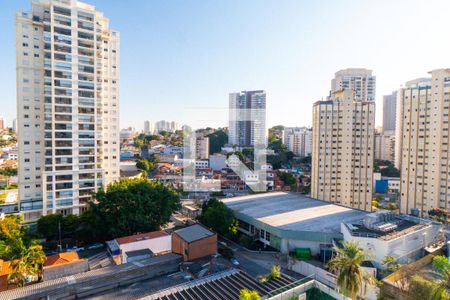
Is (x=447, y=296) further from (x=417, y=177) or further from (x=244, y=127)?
(x=244, y=127)

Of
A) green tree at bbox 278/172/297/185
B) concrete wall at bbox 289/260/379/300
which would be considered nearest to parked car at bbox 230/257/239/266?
concrete wall at bbox 289/260/379/300

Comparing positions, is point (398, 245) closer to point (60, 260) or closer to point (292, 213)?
point (292, 213)

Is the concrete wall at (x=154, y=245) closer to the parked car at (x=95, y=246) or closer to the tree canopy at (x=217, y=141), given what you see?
the parked car at (x=95, y=246)

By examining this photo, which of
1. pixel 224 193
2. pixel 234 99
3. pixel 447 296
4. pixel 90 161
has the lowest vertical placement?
pixel 224 193

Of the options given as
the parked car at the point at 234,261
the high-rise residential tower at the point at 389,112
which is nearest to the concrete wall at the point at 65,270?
the parked car at the point at 234,261

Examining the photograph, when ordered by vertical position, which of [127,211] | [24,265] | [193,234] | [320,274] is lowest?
[320,274]

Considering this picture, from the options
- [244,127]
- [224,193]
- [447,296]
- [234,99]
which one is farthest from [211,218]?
[234,99]

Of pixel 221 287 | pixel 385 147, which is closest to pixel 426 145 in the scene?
pixel 221 287

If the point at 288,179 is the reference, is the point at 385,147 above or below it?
above
